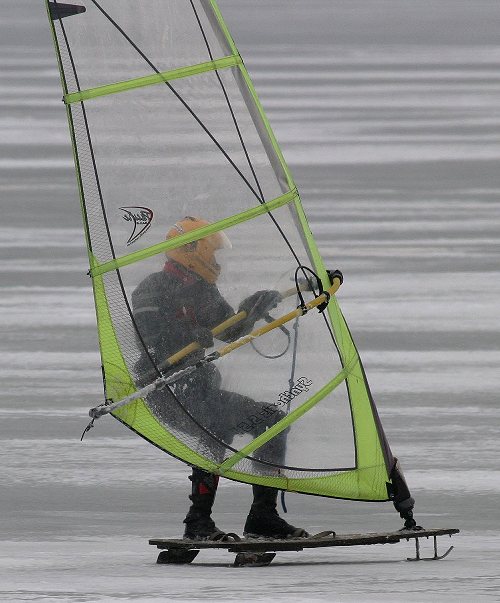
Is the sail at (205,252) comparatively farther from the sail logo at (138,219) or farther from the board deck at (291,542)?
the board deck at (291,542)

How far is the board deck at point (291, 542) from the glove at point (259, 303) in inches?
38.0

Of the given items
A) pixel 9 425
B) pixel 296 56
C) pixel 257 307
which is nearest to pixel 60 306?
pixel 9 425

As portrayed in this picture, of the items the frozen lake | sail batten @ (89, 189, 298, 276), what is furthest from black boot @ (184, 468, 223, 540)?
sail batten @ (89, 189, 298, 276)

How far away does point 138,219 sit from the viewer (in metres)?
7.31

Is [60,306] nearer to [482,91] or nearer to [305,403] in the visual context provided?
[305,403]

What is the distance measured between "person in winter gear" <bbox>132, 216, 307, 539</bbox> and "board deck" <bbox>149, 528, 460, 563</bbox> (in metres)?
0.13

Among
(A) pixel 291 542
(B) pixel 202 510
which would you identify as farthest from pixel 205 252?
(A) pixel 291 542

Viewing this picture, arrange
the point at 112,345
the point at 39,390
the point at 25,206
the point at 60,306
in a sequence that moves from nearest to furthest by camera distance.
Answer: the point at 112,345 → the point at 39,390 → the point at 60,306 → the point at 25,206

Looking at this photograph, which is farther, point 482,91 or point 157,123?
point 482,91

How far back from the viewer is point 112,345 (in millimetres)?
7281

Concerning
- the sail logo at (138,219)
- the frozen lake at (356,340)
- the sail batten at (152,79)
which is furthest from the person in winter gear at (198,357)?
the sail batten at (152,79)

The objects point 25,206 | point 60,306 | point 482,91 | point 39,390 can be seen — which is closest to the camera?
point 39,390

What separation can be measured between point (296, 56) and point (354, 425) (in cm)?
2396

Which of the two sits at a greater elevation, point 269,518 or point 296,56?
point 296,56
